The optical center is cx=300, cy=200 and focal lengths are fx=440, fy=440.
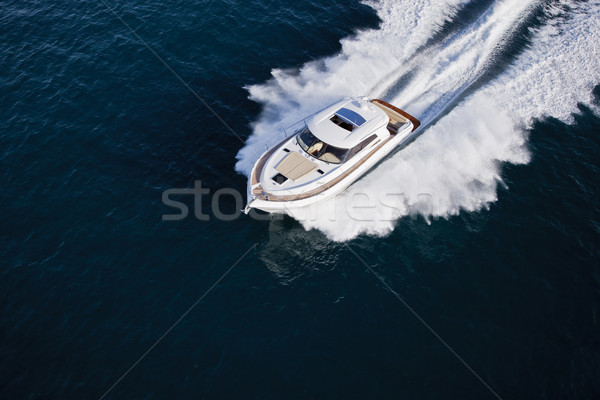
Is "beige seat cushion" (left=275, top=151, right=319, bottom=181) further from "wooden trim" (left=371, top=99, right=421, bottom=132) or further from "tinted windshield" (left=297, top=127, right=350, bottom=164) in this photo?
"wooden trim" (left=371, top=99, right=421, bottom=132)

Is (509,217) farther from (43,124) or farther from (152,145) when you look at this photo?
(43,124)

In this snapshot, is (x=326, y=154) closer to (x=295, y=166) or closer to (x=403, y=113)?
(x=295, y=166)

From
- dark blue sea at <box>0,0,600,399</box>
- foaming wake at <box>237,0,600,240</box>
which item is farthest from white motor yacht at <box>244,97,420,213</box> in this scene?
dark blue sea at <box>0,0,600,399</box>

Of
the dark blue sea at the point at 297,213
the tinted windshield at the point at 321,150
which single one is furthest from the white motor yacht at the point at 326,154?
the dark blue sea at the point at 297,213

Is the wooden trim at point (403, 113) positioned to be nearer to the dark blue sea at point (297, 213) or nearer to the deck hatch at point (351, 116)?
the dark blue sea at point (297, 213)

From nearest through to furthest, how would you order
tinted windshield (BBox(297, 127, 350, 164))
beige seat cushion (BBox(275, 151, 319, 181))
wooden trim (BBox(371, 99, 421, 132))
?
beige seat cushion (BBox(275, 151, 319, 181)) < tinted windshield (BBox(297, 127, 350, 164)) < wooden trim (BBox(371, 99, 421, 132))

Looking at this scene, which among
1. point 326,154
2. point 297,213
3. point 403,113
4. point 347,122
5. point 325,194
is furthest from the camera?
point 403,113

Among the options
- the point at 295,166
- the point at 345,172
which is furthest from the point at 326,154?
the point at 295,166

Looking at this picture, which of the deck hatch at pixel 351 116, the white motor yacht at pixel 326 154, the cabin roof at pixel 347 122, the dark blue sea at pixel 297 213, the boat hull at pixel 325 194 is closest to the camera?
the dark blue sea at pixel 297 213
